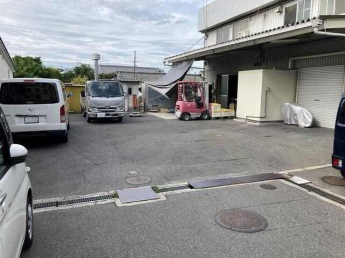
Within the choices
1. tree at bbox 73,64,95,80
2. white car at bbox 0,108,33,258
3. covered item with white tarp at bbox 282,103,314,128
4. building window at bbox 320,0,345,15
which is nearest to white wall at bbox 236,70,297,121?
covered item with white tarp at bbox 282,103,314,128

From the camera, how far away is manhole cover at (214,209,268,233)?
3.74m

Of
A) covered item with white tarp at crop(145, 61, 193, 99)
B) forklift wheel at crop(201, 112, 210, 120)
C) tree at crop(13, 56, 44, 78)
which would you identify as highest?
tree at crop(13, 56, 44, 78)

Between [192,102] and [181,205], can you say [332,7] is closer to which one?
[192,102]

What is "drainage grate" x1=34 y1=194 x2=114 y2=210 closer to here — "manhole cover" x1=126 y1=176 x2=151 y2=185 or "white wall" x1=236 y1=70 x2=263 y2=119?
"manhole cover" x1=126 y1=176 x2=151 y2=185

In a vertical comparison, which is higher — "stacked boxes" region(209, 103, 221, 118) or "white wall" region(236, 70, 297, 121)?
"white wall" region(236, 70, 297, 121)

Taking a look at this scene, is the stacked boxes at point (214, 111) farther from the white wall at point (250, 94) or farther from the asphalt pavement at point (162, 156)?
the asphalt pavement at point (162, 156)

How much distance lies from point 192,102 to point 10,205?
13.5 meters

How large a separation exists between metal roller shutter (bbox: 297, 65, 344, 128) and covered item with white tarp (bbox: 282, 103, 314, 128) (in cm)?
48

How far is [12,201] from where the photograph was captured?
2514mm

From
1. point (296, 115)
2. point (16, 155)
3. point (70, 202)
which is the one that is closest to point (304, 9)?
point (296, 115)

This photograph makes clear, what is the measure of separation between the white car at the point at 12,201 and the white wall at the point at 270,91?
11.9 metres

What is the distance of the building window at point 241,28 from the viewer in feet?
55.8

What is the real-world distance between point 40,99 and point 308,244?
24.4 ft

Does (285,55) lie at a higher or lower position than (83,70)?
lower
